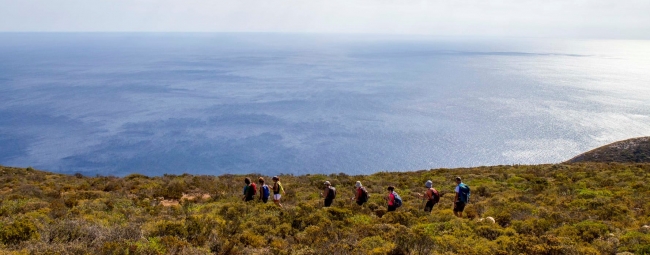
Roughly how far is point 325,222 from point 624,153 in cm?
3455

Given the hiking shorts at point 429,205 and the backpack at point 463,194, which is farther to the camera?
the hiking shorts at point 429,205

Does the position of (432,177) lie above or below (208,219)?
below

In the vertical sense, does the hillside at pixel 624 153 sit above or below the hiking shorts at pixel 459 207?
below

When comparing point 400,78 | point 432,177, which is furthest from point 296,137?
point 400,78

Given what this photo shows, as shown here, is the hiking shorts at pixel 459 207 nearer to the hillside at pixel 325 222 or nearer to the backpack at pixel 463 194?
the backpack at pixel 463 194

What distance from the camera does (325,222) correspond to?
11914 mm

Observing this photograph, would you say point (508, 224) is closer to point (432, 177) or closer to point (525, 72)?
point (432, 177)

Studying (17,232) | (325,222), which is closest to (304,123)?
(325,222)

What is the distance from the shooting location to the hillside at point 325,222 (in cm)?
935

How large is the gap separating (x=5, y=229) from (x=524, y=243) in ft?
39.5

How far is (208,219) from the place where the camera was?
461 inches

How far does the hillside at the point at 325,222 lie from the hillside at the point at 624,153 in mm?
16570

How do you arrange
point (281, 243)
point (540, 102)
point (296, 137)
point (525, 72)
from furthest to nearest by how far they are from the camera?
point (525, 72) → point (540, 102) → point (296, 137) → point (281, 243)

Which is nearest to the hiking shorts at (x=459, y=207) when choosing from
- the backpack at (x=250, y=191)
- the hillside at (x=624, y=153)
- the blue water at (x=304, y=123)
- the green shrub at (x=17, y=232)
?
the backpack at (x=250, y=191)
